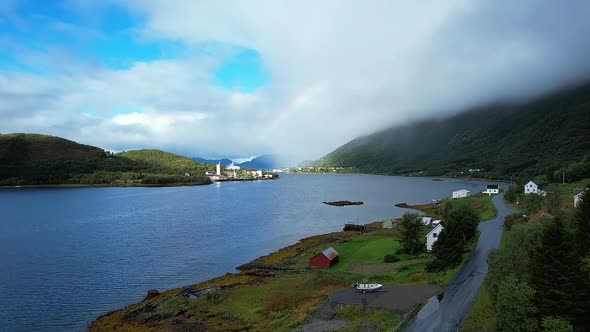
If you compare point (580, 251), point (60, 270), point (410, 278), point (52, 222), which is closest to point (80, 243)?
point (60, 270)

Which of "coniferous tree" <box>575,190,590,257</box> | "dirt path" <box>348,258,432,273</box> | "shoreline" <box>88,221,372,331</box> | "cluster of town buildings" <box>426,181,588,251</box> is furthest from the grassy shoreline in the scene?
"coniferous tree" <box>575,190,590,257</box>

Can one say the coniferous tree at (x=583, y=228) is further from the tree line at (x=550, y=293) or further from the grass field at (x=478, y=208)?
the grass field at (x=478, y=208)

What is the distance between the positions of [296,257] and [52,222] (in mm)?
68188

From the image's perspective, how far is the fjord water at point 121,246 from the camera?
44.3 meters

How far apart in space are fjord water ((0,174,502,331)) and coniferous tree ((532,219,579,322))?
35.7 metres

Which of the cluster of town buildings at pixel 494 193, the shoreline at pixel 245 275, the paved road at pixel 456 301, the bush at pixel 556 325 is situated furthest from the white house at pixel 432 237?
the bush at pixel 556 325

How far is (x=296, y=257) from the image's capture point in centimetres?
5891

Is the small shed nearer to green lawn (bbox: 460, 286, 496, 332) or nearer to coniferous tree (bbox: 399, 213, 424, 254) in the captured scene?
coniferous tree (bbox: 399, 213, 424, 254)

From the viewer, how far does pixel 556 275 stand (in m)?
21.2

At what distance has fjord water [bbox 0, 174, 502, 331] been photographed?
44281 millimetres

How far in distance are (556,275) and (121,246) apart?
65.2 metres

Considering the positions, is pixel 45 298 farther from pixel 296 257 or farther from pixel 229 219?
pixel 229 219

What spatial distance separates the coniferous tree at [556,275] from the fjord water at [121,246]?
35713 millimetres

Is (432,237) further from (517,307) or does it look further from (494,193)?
(494,193)
